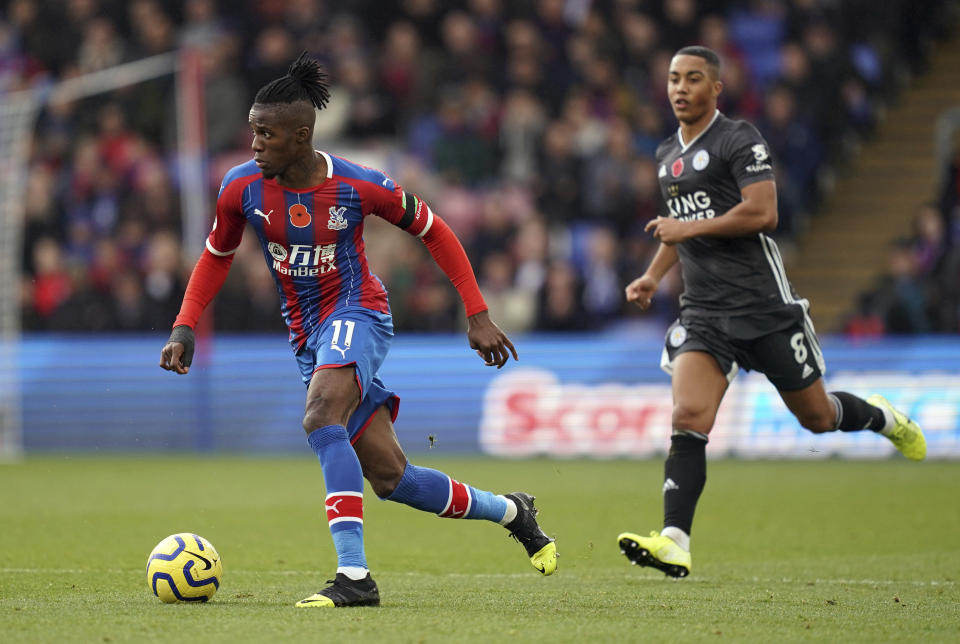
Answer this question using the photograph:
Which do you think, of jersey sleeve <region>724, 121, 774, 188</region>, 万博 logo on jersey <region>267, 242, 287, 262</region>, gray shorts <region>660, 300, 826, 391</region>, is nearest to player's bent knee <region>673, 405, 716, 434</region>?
gray shorts <region>660, 300, 826, 391</region>

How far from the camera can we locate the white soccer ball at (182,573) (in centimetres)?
618

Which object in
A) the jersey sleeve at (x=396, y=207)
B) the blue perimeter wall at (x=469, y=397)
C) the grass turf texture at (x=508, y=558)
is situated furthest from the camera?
the blue perimeter wall at (x=469, y=397)

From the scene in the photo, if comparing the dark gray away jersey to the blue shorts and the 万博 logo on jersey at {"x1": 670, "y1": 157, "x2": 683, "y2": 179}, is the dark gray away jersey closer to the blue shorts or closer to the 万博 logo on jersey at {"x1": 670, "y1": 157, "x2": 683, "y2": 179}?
the 万博 logo on jersey at {"x1": 670, "y1": 157, "x2": 683, "y2": 179}

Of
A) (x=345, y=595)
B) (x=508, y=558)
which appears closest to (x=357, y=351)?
(x=345, y=595)

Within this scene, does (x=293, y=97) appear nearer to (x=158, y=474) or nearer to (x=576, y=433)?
(x=158, y=474)

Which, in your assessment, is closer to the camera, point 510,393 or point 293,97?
point 293,97

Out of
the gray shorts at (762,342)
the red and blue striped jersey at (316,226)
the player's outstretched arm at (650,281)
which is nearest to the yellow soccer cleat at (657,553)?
the gray shorts at (762,342)

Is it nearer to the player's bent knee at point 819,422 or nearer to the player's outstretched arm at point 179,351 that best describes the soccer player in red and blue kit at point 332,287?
the player's outstretched arm at point 179,351

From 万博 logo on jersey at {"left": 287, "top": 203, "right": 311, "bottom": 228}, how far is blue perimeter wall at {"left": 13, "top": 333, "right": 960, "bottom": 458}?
27.4 feet

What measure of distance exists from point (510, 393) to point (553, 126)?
401cm

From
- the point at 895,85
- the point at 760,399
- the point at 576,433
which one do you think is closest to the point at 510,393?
the point at 576,433

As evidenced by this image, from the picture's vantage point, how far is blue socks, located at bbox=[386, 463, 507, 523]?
6680 millimetres

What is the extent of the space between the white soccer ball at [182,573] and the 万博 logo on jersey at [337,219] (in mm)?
1496

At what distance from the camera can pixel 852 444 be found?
1483 cm
